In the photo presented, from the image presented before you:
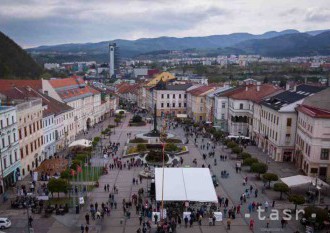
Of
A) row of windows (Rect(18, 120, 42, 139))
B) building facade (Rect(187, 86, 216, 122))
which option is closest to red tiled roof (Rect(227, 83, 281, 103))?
building facade (Rect(187, 86, 216, 122))

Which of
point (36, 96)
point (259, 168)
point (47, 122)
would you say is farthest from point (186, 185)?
point (36, 96)

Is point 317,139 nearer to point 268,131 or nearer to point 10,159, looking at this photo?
point 268,131

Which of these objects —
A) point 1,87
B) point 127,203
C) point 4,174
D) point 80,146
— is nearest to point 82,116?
point 1,87

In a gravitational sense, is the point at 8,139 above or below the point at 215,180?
above

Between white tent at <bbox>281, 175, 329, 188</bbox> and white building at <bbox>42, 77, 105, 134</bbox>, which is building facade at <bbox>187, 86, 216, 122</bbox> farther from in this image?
white tent at <bbox>281, 175, 329, 188</bbox>

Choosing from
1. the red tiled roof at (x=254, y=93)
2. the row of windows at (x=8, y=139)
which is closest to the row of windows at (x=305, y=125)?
the red tiled roof at (x=254, y=93)
